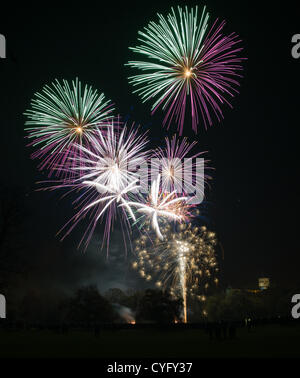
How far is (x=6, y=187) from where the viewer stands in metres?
29.4

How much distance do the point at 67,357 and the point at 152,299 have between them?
2244 cm

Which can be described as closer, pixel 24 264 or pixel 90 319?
pixel 24 264

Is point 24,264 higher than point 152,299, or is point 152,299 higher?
point 24,264

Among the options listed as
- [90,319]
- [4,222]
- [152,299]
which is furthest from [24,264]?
[90,319]

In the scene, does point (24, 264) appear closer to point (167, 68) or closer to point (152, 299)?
point (152, 299)

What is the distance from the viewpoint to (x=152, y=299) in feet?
120

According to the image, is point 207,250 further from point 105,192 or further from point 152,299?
point 105,192

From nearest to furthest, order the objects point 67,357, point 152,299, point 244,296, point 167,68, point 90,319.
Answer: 1. point 67,357
2. point 167,68
3. point 152,299
4. point 90,319
5. point 244,296
